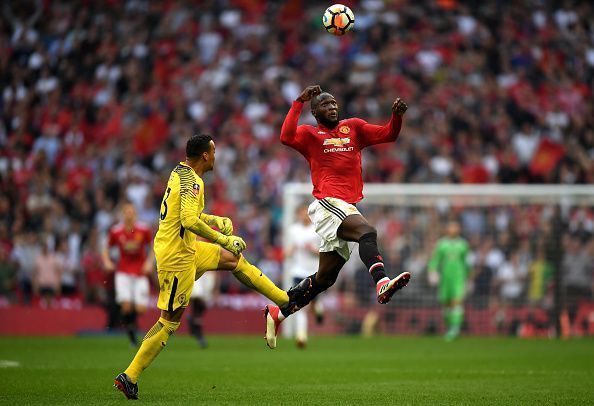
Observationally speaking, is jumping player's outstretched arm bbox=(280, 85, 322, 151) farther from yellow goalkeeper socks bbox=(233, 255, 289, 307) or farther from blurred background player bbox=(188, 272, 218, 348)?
blurred background player bbox=(188, 272, 218, 348)

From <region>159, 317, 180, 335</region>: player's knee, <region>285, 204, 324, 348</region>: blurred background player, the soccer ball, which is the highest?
the soccer ball

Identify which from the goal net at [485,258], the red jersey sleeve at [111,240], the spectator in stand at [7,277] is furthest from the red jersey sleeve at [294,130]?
the spectator in stand at [7,277]

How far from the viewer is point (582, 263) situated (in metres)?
23.8

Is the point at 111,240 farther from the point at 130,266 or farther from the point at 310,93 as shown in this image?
the point at 310,93

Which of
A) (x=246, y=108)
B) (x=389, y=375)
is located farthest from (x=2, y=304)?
(x=389, y=375)

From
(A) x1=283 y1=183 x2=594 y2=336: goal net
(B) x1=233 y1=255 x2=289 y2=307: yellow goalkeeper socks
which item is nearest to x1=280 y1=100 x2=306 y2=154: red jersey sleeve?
(B) x1=233 y1=255 x2=289 y2=307: yellow goalkeeper socks

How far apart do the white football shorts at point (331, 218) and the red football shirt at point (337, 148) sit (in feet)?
0.35

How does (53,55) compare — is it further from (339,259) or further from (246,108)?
(339,259)

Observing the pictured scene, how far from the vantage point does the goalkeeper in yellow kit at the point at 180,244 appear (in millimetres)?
10438

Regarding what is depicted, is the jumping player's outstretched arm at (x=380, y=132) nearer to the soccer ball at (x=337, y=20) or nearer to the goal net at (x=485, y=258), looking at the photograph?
the soccer ball at (x=337, y=20)

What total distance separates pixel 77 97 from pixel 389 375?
17303mm

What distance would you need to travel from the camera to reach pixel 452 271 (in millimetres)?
22984

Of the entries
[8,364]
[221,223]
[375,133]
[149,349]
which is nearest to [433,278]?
[8,364]

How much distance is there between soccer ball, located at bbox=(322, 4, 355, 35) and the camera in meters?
12.3
